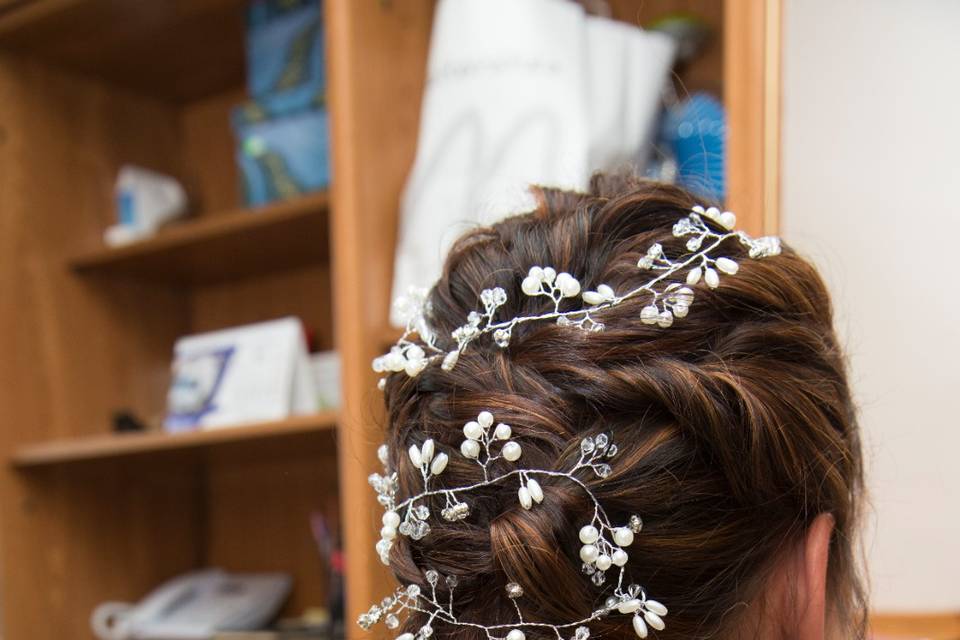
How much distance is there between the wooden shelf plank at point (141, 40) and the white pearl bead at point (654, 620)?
4.56 feet

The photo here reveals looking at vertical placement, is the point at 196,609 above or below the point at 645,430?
below

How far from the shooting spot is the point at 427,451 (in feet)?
1.95

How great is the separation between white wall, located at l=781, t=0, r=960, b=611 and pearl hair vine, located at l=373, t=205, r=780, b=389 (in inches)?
15.2

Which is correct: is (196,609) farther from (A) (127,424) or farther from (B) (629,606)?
(B) (629,606)

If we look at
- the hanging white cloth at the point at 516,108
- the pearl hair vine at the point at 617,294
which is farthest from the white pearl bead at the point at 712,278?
the hanging white cloth at the point at 516,108

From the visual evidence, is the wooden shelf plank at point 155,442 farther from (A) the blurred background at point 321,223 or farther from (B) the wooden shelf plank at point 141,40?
(B) the wooden shelf plank at point 141,40

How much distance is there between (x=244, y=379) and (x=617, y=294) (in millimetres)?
1056

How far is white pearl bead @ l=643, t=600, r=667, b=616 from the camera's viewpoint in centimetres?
55

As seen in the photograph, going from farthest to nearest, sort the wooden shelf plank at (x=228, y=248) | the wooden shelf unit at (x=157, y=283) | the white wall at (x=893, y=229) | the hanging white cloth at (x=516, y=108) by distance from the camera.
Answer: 1. the wooden shelf plank at (x=228, y=248)
2. the wooden shelf unit at (x=157, y=283)
3. the hanging white cloth at (x=516, y=108)
4. the white wall at (x=893, y=229)

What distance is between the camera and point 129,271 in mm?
1841

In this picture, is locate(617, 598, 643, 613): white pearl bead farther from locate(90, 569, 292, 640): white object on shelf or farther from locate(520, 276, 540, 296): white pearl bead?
locate(90, 569, 292, 640): white object on shelf

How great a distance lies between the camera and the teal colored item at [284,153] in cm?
156

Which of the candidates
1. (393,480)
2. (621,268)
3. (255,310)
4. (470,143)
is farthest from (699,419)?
(255,310)

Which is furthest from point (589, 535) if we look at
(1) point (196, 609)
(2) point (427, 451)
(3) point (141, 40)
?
(3) point (141, 40)
